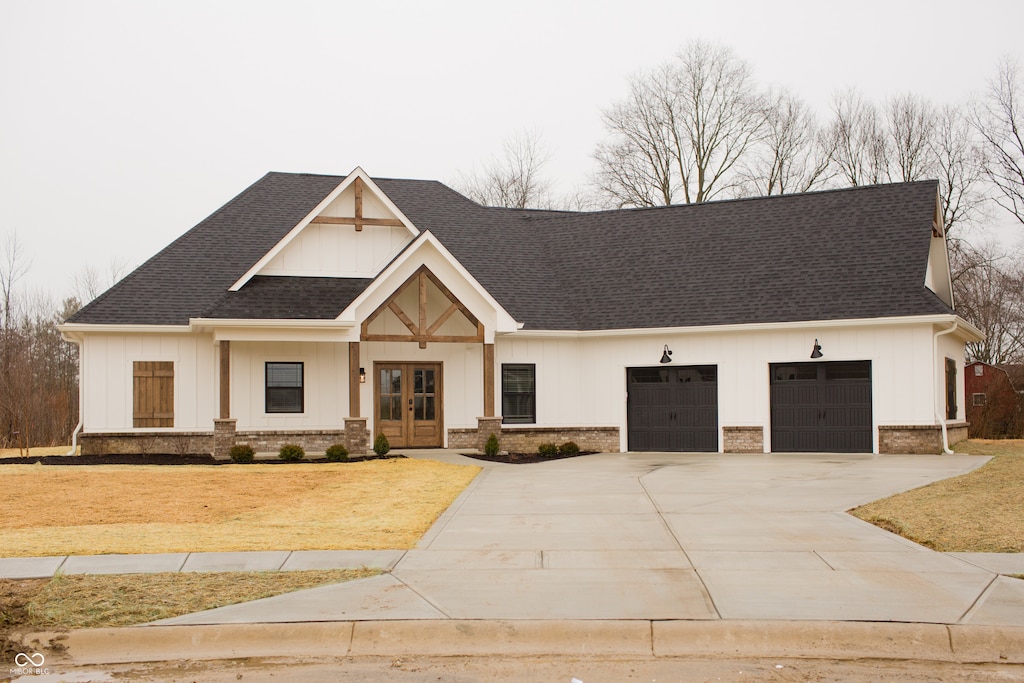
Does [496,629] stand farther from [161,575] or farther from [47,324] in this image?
[47,324]

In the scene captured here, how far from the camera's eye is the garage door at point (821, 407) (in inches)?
890

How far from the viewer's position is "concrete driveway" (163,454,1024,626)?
24.7 feet

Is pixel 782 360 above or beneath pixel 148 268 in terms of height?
beneath

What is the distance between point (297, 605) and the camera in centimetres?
778

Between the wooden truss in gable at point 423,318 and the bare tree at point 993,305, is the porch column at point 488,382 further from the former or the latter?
the bare tree at point 993,305

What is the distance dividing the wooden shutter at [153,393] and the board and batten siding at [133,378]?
83 mm

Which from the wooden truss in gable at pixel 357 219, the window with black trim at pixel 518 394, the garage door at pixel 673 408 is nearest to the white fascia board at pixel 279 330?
the wooden truss in gable at pixel 357 219

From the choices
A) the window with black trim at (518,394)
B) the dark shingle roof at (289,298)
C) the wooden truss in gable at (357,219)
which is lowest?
the window with black trim at (518,394)

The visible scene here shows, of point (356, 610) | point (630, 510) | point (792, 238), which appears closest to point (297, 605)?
point (356, 610)

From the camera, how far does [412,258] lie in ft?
73.2

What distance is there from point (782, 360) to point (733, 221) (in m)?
5.28

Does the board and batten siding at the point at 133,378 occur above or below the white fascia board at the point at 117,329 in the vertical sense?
below

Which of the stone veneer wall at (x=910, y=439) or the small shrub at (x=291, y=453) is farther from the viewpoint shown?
the stone veneer wall at (x=910, y=439)

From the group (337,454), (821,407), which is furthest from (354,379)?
(821,407)
